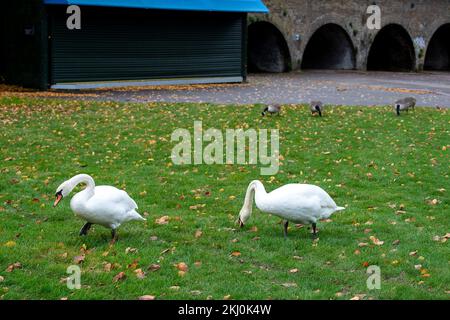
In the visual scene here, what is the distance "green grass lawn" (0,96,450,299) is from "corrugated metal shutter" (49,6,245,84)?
7.94 metres

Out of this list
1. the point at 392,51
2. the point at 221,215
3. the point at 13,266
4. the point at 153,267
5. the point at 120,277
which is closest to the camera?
the point at 120,277

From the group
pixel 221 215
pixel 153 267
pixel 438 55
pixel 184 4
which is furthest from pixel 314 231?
pixel 438 55

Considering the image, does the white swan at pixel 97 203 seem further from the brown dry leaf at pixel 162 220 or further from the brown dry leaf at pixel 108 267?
the brown dry leaf at pixel 162 220

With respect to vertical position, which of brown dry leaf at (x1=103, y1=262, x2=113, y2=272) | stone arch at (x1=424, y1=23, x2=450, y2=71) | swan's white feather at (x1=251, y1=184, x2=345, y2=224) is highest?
stone arch at (x1=424, y1=23, x2=450, y2=71)

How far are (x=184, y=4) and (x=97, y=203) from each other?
20.4 meters

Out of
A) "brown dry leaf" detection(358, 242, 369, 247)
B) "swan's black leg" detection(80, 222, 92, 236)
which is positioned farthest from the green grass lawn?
"swan's black leg" detection(80, 222, 92, 236)

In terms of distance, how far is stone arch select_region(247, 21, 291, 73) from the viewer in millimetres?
37906

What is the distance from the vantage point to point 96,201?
24.8 ft

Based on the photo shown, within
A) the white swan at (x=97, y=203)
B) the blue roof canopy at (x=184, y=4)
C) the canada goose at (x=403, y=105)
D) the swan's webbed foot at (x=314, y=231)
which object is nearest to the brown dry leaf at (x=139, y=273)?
the white swan at (x=97, y=203)

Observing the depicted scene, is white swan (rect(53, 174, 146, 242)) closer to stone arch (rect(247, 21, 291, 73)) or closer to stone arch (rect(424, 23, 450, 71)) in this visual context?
stone arch (rect(247, 21, 291, 73))

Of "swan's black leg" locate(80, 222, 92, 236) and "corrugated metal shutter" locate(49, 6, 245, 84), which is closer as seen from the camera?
"swan's black leg" locate(80, 222, 92, 236)

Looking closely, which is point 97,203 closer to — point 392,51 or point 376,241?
point 376,241

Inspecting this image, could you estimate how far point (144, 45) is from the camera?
27516 millimetres
